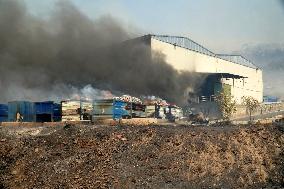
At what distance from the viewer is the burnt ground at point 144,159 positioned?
1616 centimetres

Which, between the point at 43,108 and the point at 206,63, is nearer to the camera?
the point at 43,108

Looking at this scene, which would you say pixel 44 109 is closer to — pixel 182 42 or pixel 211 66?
pixel 182 42

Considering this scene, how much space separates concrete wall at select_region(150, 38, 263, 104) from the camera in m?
60.4

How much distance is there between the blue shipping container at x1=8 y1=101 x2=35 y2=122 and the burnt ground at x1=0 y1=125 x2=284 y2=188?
12.4m

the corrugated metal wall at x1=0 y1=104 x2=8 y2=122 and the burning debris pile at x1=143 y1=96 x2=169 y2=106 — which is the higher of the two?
the burning debris pile at x1=143 y1=96 x2=169 y2=106

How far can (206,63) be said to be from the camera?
228 feet

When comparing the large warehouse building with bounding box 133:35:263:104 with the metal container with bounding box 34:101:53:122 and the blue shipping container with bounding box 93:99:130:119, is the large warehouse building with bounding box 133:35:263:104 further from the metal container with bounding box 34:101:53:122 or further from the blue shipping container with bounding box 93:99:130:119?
the metal container with bounding box 34:101:53:122

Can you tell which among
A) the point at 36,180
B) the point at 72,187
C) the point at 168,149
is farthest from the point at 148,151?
the point at 36,180

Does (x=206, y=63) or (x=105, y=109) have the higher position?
(x=206, y=63)

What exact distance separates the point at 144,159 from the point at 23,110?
65.5ft

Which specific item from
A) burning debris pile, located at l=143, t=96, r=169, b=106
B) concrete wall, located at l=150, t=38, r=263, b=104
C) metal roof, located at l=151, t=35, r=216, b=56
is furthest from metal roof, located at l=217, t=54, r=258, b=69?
burning debris pile, located at l=143, t=96, r=169, b=106

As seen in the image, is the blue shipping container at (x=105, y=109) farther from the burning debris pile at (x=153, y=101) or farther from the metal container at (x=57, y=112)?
the burning debris pile at (x=153, y=101)

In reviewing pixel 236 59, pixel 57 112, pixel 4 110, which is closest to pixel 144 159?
pixel 57 112

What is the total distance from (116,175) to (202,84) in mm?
53447
